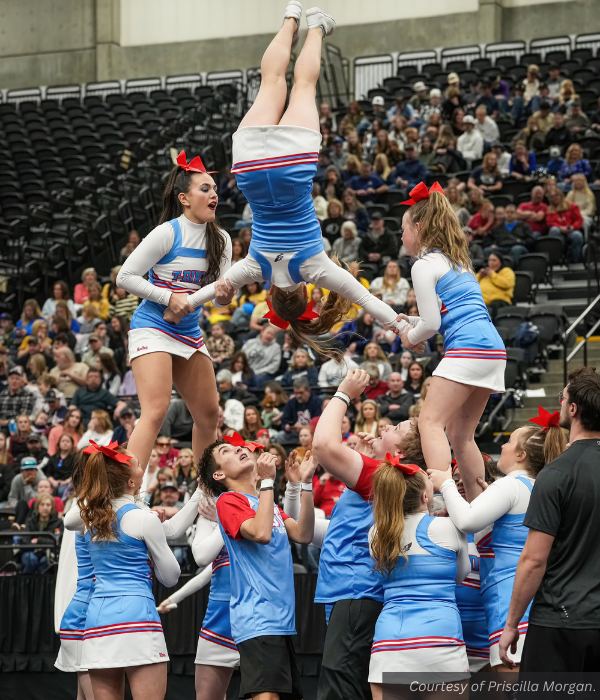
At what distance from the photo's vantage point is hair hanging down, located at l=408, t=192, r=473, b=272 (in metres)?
4.30

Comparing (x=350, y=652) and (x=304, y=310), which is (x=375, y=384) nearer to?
(x=304, y=310)

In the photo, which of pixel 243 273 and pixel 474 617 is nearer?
pixel 474 617

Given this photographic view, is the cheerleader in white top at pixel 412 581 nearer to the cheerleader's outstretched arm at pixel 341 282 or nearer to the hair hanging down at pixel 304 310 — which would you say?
the cheerleader's outstretched arm at pixel 341 282

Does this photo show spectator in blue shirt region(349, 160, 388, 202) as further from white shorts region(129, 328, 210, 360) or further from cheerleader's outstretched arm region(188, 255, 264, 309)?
cheerleader's outstretched arm region(188, 255, 264, 309)

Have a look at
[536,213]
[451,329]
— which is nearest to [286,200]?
[451,329]

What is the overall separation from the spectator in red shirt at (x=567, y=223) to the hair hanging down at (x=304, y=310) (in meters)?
7.17

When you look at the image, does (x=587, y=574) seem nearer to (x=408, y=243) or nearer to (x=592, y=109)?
(x=408, y=243)

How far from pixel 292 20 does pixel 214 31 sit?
16.0 meters

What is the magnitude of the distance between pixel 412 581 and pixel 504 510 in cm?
41

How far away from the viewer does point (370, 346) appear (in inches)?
372

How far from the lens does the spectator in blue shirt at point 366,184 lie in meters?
13.3

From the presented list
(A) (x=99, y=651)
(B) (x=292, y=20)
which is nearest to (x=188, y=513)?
(A) (x=99, y=651)

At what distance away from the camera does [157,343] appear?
4.74 meters

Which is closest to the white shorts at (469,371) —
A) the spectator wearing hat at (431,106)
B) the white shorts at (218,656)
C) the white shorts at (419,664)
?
the white shorts at (419,664)
